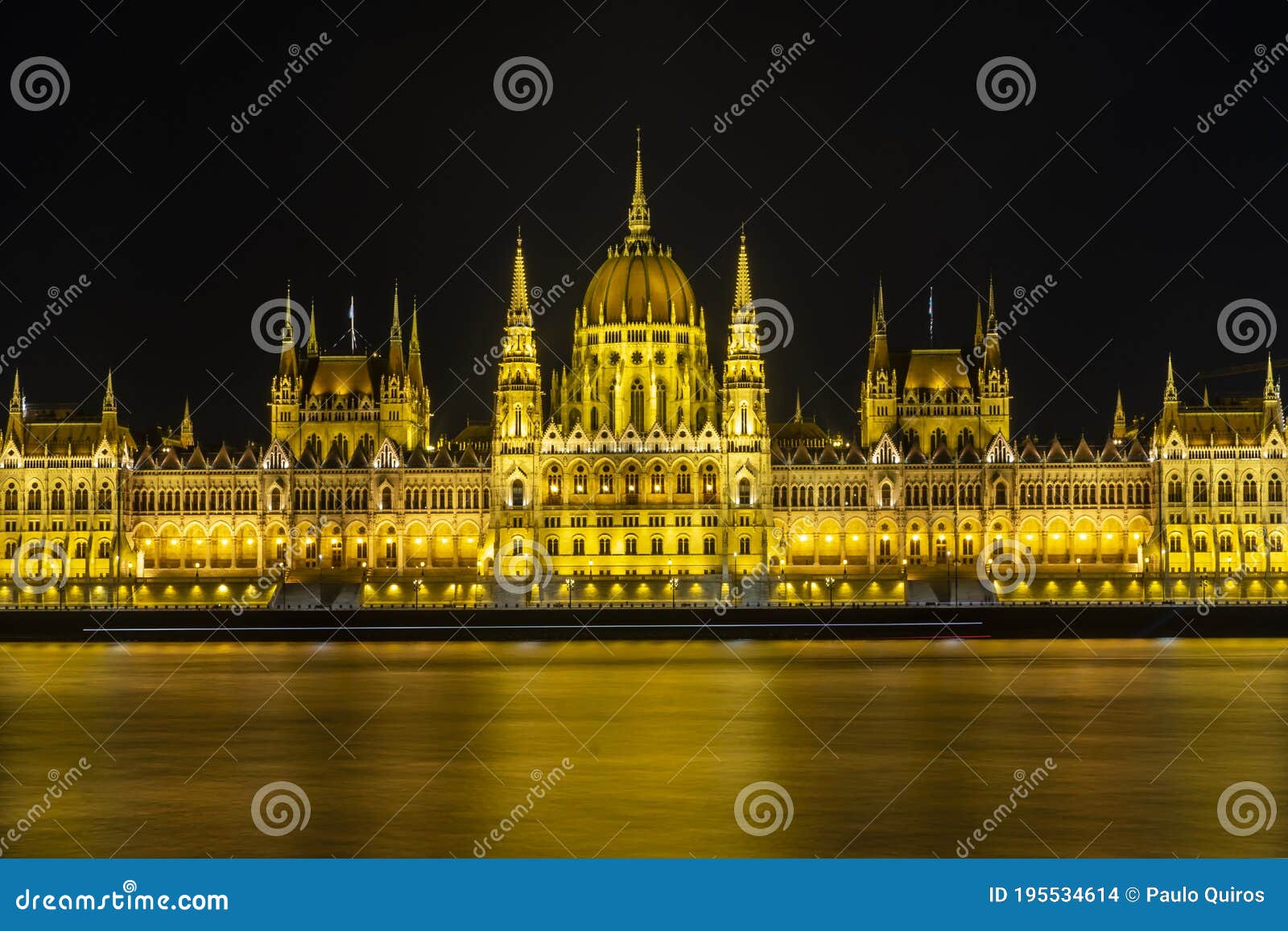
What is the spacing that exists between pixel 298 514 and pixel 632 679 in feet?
155

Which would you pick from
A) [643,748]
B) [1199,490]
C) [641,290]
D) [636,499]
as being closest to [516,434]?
[636,499]

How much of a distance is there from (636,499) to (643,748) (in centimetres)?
5749

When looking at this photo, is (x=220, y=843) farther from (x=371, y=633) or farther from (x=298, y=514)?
(x=298, y=514)

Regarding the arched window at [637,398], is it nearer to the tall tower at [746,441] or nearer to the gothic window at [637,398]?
the gothic window at [637,398]

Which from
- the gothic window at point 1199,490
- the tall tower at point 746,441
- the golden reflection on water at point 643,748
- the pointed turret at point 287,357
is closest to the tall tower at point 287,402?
the pointed turret at point 287,357

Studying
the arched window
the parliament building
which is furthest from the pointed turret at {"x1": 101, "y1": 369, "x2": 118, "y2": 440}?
the arched window

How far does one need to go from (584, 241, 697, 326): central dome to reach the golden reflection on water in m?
41.7

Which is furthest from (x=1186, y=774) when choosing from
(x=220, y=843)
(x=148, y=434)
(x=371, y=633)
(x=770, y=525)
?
(x=148, y=434)

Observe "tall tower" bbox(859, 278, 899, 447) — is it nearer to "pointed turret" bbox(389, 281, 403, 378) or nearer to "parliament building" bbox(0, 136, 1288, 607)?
"parliament building" bbox(0, 136, 1288, 607)

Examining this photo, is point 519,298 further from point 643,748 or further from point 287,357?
point 643,748

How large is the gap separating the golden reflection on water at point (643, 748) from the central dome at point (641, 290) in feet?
137

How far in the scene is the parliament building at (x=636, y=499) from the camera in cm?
10662

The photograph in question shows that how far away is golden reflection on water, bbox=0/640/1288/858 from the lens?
38.4m

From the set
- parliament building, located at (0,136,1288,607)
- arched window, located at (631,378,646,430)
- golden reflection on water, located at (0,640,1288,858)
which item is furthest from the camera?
arched window, located at (631,378,646,430)
